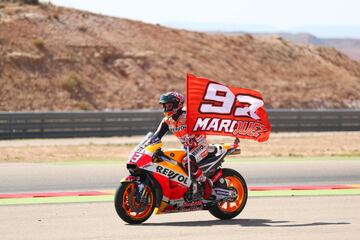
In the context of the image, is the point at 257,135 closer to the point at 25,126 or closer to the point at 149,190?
the point at 149,190

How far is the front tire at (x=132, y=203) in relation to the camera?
10.6 metres

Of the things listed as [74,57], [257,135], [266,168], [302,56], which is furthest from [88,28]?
[257,135]

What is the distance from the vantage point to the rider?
11023 mm

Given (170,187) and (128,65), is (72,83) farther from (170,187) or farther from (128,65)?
(170,187)

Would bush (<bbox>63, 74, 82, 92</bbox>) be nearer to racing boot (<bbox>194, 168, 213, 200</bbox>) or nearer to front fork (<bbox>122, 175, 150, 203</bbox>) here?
racing boot (<bbox>194, 168, 213, 200</bbox>)

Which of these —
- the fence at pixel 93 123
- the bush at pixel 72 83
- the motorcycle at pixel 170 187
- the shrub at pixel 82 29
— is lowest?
the motorcycle at pixel 170 187

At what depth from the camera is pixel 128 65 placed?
46.0 m

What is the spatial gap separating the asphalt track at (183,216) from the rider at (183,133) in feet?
1.88

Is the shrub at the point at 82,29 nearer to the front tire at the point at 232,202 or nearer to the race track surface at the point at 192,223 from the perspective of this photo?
the race track surface at the point at 192,223

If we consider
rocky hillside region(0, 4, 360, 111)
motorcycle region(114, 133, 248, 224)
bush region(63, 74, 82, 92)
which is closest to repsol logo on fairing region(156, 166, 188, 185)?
motorcycle region(114, 133, 248, 224)

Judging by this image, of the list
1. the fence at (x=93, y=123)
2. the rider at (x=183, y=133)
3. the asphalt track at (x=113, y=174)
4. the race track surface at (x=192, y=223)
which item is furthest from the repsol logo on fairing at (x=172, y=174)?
the fence at (x=93, y=123)

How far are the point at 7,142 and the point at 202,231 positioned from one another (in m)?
18.9

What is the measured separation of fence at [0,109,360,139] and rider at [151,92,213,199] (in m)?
19.2

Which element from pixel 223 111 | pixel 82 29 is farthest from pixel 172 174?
pixel 82 29
